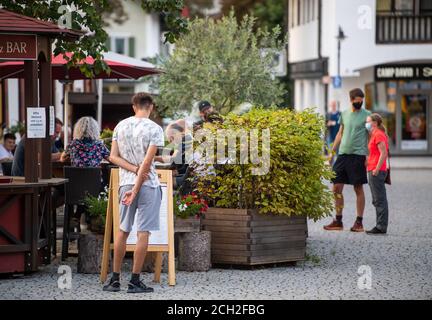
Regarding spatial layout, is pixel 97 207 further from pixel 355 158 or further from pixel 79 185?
pixel 355 158

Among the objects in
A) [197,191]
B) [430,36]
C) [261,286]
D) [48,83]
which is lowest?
[261,286]

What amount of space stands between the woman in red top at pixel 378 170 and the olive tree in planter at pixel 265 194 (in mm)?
3315

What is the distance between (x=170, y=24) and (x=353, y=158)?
3.59 m

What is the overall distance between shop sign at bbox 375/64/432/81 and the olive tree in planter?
31.5 metres

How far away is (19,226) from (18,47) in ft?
5.67

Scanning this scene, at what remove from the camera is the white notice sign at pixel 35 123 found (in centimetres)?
1202

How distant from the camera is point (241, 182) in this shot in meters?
12.4

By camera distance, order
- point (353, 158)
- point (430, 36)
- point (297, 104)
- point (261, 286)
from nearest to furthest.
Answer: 1. point (261, 286)
2. point (353, 158)
3. point (430, 36)
4. point (297, 104)

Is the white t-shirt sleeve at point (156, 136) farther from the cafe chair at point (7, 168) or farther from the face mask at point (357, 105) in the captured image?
the face mask at point (357, 105)

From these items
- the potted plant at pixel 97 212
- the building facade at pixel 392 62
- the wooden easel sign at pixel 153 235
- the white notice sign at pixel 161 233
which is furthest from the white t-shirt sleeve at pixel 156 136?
the building facade at pixel 392 62

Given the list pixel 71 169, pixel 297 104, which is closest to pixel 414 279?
pixel 71 169

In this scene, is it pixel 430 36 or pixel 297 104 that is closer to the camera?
pixel 430 36

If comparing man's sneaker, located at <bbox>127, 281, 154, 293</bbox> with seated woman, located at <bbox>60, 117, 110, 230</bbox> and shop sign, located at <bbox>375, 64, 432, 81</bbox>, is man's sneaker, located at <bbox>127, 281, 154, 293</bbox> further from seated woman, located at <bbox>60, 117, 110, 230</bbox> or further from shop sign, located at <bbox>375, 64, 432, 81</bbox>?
shop sign, located at <bbox>375, 64, 432, 81</bbox>

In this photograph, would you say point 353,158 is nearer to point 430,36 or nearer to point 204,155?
point 204,155
